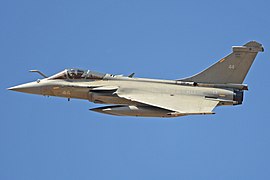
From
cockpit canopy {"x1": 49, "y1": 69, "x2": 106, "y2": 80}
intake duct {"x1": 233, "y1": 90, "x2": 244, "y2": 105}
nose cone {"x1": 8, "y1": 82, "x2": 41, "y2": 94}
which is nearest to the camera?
intake duct {"x1": 233, "y1": 90, "x2": 244, "y2": 105}

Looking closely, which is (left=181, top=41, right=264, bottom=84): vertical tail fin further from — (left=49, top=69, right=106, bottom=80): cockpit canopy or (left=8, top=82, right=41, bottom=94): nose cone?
(left=8, top=82, right=41, bottom=94): nose cone

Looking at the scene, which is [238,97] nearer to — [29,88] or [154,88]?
[154,88]

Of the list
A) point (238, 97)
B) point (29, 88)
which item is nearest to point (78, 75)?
point (29, 88)

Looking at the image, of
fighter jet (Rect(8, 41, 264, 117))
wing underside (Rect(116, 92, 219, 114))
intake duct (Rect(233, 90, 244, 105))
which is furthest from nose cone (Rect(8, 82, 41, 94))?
intake duct (Rect(233, 90, 244, 105))

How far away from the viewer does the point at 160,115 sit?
30.6 metres

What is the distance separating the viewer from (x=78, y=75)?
33.1 metres

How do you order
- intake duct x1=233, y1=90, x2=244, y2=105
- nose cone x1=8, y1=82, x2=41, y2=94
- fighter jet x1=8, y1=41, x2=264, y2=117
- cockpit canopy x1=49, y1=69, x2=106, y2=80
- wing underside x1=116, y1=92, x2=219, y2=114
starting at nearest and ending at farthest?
1. wing underside x1=116, y1=92, x2=219, y2=114
2. fighter jet x1=8, y1=41, x2=264, y2=117
3. intake duct x1=233, y1=90, x2=244, y2=105
4. nose cone x1=8, y1=82, x2=41, y2=94
5. cockpit canopy x1=49, y1=69, x2=106, y2=80

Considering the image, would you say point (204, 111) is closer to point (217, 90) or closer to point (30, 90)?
point (217, 90)

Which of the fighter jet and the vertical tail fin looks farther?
the vertical tail fin

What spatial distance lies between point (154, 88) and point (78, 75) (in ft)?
14.0

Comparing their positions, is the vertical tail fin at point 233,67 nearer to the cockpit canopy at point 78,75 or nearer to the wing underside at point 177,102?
the wing underside at point 177,102

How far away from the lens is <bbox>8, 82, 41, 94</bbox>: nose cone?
3278 centimetres

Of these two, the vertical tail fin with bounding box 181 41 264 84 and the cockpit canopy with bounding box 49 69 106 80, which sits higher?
the vertical tail fin with bounding box 181 41 264 84

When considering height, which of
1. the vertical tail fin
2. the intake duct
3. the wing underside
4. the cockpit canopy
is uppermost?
the vertical tail fin
